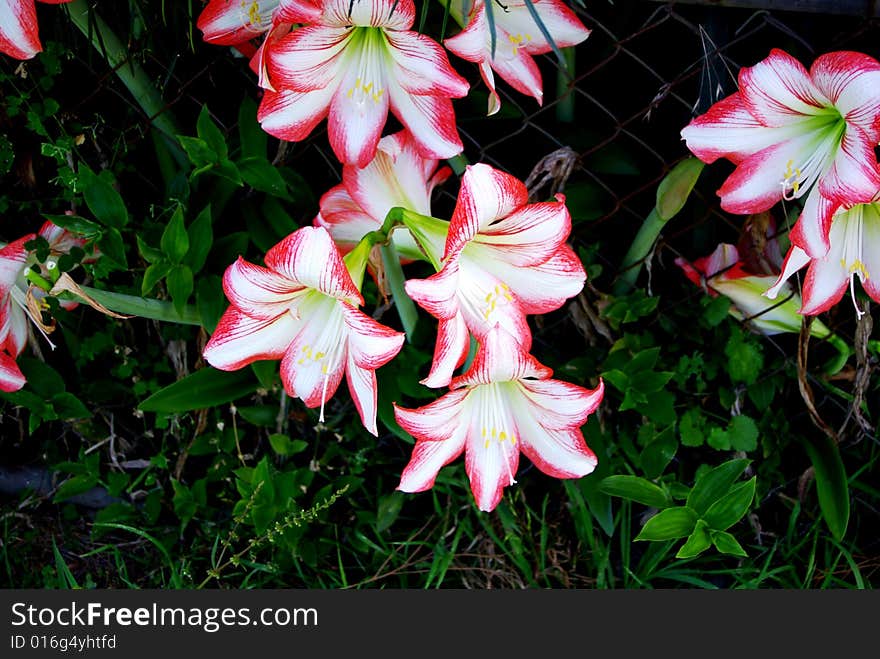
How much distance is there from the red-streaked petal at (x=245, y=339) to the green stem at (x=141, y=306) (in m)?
0.21

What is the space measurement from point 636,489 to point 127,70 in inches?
38.6

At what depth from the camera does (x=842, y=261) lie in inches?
47.3

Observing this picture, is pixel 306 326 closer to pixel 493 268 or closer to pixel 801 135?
pixel 493 268

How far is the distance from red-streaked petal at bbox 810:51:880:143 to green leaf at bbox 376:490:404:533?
38.7 inches

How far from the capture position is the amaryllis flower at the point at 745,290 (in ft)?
4.76

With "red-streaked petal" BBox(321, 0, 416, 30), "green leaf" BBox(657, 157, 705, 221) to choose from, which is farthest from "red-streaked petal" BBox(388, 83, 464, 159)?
"green leaf" BBox(657, 157, 705, 221)

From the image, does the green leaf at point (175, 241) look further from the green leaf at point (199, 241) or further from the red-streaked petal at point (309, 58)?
the red-streaked petal at point (309, 58)

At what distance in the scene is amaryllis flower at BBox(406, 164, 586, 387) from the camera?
999 mm

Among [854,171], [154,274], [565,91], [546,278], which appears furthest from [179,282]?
[854,171]

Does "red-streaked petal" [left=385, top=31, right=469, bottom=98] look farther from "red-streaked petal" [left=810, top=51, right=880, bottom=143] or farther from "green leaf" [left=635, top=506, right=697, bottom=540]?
"green leaf" [left=635, top=506, right=697, bottom=540]

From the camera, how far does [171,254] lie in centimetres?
127

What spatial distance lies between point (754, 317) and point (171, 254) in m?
0.94

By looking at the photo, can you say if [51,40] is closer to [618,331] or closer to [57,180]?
[57,180]

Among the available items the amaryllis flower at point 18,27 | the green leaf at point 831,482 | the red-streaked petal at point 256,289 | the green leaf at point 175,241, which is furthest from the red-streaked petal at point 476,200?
the green leaf at point 831,482
